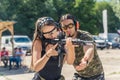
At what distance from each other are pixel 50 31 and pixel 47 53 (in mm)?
224

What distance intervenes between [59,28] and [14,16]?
1845 inches

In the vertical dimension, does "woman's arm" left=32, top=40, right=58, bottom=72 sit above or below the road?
above

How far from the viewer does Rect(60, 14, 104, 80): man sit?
462 centimetres

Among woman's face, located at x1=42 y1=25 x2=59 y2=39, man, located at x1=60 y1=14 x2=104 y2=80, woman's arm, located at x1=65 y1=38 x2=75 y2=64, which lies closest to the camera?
woman's arm, located at x1=65 y1=38 x2=75 y2=64

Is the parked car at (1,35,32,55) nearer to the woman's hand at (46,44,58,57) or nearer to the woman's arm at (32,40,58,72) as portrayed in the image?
the woman's arm at (32,40,58,72)

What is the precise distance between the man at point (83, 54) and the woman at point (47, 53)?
12.2 inches

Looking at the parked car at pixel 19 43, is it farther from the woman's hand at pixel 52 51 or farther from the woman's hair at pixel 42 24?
the woman's hand at pixel 52 51

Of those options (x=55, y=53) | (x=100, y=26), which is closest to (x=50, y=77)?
(x=55, y=53)

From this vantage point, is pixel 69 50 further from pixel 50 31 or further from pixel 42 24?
pixel 42 24

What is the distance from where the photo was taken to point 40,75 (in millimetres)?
4410

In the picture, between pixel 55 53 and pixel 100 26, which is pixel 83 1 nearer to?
pixel 100 26

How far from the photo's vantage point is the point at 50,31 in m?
4.09

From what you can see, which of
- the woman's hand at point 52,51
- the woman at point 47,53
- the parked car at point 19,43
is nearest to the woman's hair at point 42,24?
the woman at point 47,53

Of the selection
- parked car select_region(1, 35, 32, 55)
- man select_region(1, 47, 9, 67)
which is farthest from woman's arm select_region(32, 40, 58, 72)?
parked car select_region(1, 35, 32, 55)
